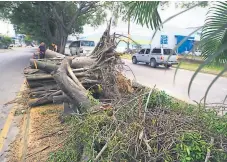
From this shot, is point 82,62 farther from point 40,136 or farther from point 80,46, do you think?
point 80,46

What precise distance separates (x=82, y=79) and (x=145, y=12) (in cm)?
412

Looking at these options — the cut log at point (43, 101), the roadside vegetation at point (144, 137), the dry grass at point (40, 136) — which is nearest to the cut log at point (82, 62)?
the cut log at point (43, 101)

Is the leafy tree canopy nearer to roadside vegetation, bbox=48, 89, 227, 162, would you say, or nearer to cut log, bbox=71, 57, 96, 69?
cut log, bbox=71, 57, 96, 69

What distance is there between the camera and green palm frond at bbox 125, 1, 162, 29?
2.71 meters

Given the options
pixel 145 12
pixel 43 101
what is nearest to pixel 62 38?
→ pixel 43 101

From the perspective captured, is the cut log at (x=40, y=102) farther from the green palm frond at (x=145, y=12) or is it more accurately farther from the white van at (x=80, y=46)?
the white van at (x=80, y=46)

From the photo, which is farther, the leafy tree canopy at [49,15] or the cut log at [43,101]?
the leafy tree canopy at [49,15]

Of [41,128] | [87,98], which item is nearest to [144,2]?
[87,98]

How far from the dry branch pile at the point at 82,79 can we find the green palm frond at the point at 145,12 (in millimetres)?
2073

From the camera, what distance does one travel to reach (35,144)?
4547 millimetres

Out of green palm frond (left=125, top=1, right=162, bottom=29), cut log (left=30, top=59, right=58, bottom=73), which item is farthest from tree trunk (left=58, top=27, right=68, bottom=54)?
green palm frond (left=125, top=1, right=162, bottom=29)

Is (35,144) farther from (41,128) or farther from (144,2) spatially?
(144,2)

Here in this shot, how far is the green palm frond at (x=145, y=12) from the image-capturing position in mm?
2705

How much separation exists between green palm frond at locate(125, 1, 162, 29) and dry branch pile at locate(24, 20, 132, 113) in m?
2.07
